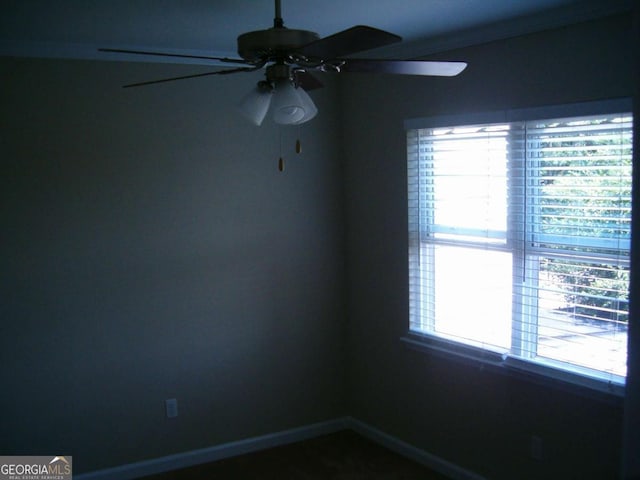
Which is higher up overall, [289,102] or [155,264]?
[289,102]

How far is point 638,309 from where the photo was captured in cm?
243

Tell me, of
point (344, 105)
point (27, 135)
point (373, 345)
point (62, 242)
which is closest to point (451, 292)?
point (373, 345)

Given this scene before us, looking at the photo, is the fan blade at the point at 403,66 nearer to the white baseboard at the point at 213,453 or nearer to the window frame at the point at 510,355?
the window frame at the point at 510,355

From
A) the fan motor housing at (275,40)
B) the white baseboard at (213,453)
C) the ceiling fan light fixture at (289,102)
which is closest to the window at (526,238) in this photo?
the white baseboard at (213,453)

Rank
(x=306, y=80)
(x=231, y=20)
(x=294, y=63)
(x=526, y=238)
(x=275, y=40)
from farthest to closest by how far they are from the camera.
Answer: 1. (x=526, y=238)
2. (x=231, y=20)
3. (x=306, y=80)
4. (x=294, y=63)
5. (x=275, y=40)

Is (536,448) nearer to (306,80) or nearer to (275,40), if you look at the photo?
(306,80)

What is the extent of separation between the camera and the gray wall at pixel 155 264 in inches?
132

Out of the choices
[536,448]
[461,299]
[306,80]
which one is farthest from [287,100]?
[536,448]

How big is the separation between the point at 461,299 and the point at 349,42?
2151 millimetres

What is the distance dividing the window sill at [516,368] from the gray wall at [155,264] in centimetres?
81

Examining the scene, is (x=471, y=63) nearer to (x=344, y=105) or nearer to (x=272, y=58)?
(x=344, y=105)

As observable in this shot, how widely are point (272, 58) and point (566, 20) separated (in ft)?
5.21

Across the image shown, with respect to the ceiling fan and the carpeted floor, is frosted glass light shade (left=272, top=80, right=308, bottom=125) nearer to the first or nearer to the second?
the ceiling fan

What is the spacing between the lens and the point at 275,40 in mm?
1834
